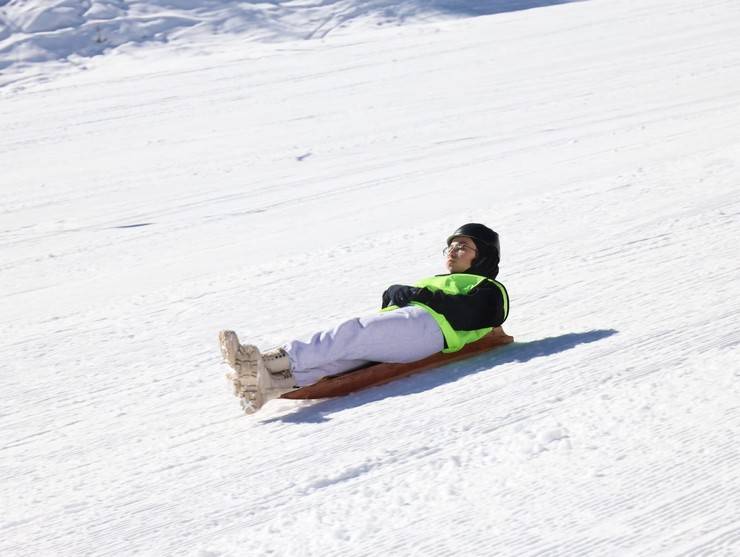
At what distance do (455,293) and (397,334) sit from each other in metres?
0.29

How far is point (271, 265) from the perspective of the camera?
598cm

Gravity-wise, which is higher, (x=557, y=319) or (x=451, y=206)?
(x=557, y=319)

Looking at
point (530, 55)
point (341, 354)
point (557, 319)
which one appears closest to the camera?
point (341, 354)

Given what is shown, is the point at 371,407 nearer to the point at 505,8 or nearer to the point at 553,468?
the point at 553,468

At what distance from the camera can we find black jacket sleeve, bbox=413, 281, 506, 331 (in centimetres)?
368

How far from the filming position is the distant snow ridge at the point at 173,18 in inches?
632

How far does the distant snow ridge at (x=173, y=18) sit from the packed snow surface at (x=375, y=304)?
3123 mm

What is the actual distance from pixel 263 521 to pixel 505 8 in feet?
58.4

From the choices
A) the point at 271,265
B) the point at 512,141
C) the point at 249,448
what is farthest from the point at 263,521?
the point at 512,141

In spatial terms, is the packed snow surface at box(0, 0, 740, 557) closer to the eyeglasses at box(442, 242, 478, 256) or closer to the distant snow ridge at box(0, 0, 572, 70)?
the eyeglasses at box(442, 242, 478, 256)

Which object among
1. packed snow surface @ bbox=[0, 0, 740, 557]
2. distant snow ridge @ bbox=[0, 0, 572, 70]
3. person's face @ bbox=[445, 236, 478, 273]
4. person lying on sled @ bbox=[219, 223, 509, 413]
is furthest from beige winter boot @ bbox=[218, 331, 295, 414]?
distant snow ridge @ bbox=[0, 0, 572, 70]

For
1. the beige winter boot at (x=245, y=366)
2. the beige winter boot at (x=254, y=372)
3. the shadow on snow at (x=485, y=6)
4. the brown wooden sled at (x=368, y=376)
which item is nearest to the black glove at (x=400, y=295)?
the brown wooden sled at (x=368, y=376)

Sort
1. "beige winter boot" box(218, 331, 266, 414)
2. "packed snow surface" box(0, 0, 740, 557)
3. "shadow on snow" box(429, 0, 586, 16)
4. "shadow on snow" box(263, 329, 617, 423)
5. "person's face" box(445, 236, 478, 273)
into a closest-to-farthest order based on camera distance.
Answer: "packed snow surface" box(0, 0, 740, 557) < "beige winter boot" box(218, 331, 266, 414) < "shadow on snow" box(263, 329, 617, 423) < "person's face" box(445, 236, 478, 273) < "shadow on snow" box(429, 0, 586, 16)

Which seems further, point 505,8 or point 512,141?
point 505,8
